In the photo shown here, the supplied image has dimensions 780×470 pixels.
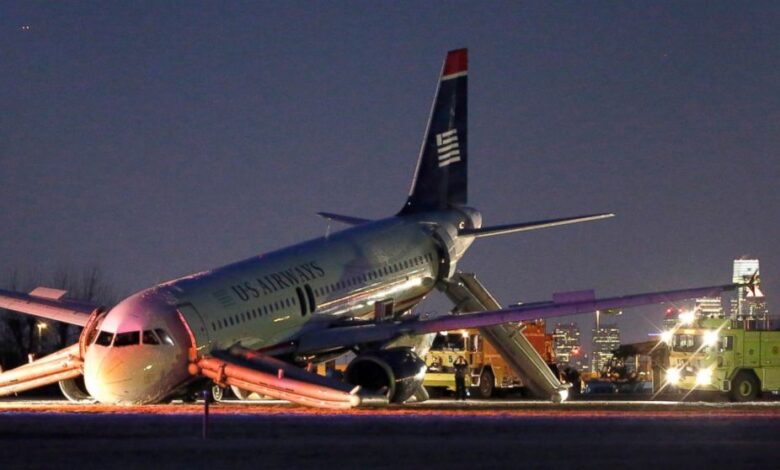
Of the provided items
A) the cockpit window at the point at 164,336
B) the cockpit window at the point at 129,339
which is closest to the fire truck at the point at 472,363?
the cockpit window at the point at 164,336

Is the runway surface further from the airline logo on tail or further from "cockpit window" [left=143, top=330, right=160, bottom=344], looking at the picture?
the airline logo on tail

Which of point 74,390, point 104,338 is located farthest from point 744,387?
point 104,338

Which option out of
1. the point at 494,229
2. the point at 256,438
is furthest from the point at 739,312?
the point at 256,438

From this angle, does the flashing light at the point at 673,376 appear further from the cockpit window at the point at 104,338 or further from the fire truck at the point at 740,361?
the cockpit window at the point at 104,338

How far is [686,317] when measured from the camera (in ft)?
170

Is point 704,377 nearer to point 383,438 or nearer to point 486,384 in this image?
point 486,384

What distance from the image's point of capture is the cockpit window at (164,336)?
3784 cm

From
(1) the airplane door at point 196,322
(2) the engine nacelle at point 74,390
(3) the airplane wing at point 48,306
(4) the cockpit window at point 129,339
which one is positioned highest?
(3) the airplane wing at point 48,306

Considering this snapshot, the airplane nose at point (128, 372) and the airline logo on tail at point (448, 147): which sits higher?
the airline logo on tail at point (448, 147)

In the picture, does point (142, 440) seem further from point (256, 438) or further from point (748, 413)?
point (748, 413)

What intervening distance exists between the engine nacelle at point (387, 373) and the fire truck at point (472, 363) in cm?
1883

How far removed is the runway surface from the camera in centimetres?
2198

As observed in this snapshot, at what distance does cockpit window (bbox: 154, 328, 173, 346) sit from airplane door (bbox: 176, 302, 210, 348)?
69 cm

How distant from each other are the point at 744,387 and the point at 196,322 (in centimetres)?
1885
